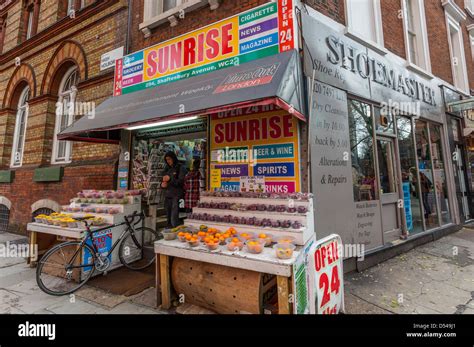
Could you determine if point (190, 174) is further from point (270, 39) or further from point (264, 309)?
point (264, 309)

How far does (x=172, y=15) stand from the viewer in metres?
5.93

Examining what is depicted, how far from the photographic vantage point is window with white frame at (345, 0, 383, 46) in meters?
5.51

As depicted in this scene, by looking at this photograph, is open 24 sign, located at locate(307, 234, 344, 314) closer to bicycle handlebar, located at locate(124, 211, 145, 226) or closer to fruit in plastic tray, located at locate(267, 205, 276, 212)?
fruit in plastic tray, located at locate(267, 205, 276, 212)

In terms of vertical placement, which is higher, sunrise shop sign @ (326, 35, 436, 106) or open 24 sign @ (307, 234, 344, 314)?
sunrise shop sign @ (326, 35, 436, 106)

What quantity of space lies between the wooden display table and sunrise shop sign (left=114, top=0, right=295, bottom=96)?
3469 mm

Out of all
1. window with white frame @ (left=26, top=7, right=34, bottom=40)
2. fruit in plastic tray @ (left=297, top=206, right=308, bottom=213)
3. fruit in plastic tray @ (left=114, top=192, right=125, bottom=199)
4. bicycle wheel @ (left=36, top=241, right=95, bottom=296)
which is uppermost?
window with white frame @ (left=26, top=7, right=34, bottom=40)

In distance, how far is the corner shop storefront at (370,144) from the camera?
4.41 meters

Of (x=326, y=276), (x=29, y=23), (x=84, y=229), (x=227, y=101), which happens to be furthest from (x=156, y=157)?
(x=29, y=23)

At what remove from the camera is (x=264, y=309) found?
2.87 metres

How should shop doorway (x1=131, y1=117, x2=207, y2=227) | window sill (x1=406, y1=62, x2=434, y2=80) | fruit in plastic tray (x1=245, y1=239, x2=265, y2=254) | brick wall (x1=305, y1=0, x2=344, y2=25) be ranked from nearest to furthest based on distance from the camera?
1. fruit in plastic tray (x1=245, y1=239, x2=265, y2=254)
2. brick wall (x1=305, y1=0, x2=344, y2=25)
3. shop doorway (x1=131, y1=117, x2=207, y2=227)
4. window sill (x1=406, y1=62, x2=434, y2=80)

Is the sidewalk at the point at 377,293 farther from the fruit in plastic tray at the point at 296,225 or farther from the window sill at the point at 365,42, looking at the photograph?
the window sill at the point at 365,42

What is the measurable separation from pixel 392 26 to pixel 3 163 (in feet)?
48.9

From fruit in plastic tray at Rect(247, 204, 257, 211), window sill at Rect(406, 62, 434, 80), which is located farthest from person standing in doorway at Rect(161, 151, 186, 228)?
window sill at Rect(406, 62, 434, 80)
